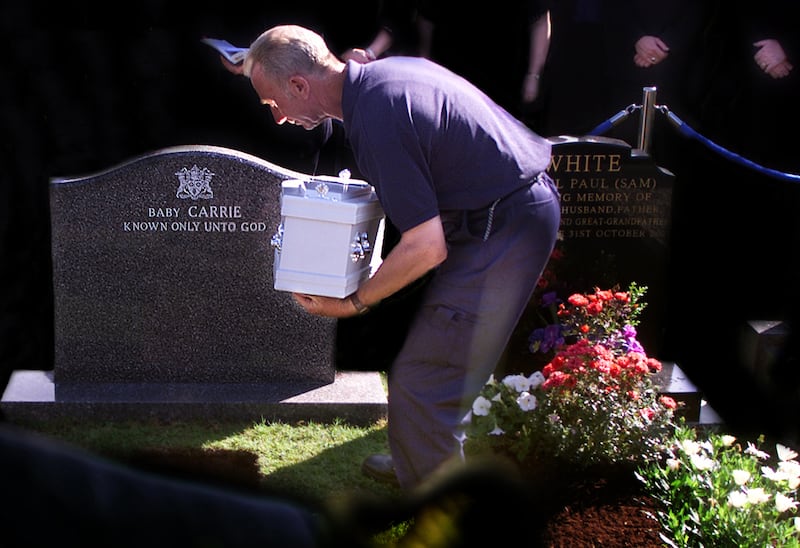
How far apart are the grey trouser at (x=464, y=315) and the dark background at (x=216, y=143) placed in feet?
7.87

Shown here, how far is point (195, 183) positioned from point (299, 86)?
6.11 ft

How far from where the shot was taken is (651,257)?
5.35 metres

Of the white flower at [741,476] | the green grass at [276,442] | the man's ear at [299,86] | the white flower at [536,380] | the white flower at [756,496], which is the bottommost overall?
the green grass at [276,442]

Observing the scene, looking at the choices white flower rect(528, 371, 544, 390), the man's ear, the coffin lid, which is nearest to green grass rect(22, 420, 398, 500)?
white flower rect(528, 371, 544, 390)

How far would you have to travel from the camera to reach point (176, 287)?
508 cm

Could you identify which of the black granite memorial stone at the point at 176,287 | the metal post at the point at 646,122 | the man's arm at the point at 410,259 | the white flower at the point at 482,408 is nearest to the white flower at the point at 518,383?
the white flower at the point at 482,408

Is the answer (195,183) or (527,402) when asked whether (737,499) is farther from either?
(195,183)

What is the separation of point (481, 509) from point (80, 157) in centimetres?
531

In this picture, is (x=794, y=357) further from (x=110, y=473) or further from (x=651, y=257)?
(x=110, y=473)

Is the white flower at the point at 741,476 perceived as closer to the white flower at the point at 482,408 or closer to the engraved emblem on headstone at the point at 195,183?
the white flower at the point at 482,408

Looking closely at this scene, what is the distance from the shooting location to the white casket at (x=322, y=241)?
138 inches

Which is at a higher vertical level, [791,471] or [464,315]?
[464,315]

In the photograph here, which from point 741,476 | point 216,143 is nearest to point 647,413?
point 741,476

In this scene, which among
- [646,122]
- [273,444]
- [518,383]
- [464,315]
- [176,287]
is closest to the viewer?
[464,315]
